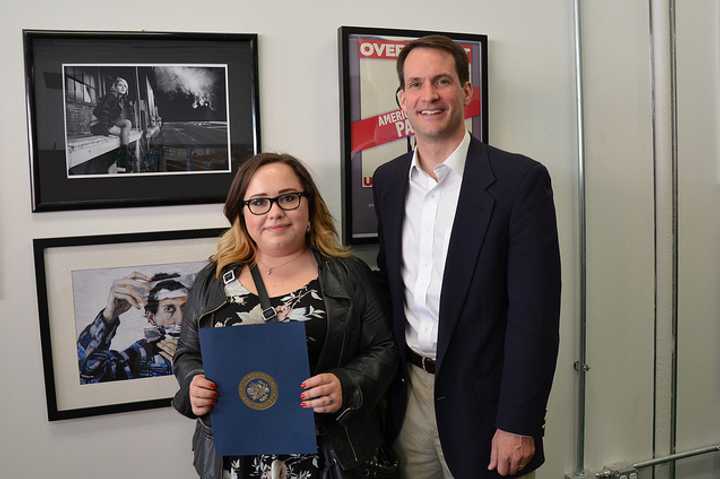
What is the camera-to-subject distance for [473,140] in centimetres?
147

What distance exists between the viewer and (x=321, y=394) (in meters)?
1.32

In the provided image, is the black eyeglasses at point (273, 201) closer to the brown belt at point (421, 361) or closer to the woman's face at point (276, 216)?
the woman's face at point (276, 216)

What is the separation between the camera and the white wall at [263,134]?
Result: 154cm

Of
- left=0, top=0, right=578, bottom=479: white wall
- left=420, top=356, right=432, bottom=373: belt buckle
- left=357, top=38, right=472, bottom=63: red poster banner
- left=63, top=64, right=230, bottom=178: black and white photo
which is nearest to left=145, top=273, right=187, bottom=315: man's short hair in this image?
left=0, top=0, right=578, bottom=479: white wall

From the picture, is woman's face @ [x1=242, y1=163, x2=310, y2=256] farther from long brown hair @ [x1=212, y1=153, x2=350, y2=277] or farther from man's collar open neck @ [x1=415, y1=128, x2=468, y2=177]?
man's collar open neck @ [x1=415, y1=128, x2=468, y2=177]

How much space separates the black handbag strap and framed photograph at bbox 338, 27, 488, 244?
15.2 inches

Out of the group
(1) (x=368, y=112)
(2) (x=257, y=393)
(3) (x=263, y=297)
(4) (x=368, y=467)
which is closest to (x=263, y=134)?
(1) (x=368, y=112)

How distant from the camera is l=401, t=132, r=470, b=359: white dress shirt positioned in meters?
1.44

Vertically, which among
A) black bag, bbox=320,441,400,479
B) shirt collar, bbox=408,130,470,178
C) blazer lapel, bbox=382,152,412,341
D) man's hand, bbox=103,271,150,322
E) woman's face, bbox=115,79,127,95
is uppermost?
woman's face, bbox=115,79,127,95

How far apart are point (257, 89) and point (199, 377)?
78cm

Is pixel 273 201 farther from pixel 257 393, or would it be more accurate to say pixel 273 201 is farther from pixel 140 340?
pixel 140 340

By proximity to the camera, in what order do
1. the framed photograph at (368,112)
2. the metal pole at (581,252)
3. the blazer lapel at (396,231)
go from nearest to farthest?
the blazer lapel at (396,231), the framed photograph at (368,112), the metal pole at (581,252)

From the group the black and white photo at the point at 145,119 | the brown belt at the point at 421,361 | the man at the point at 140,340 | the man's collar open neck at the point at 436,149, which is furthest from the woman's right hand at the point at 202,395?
the man's collar open neck at the point at 436,149

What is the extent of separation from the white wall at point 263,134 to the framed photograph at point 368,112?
0.05 meters
